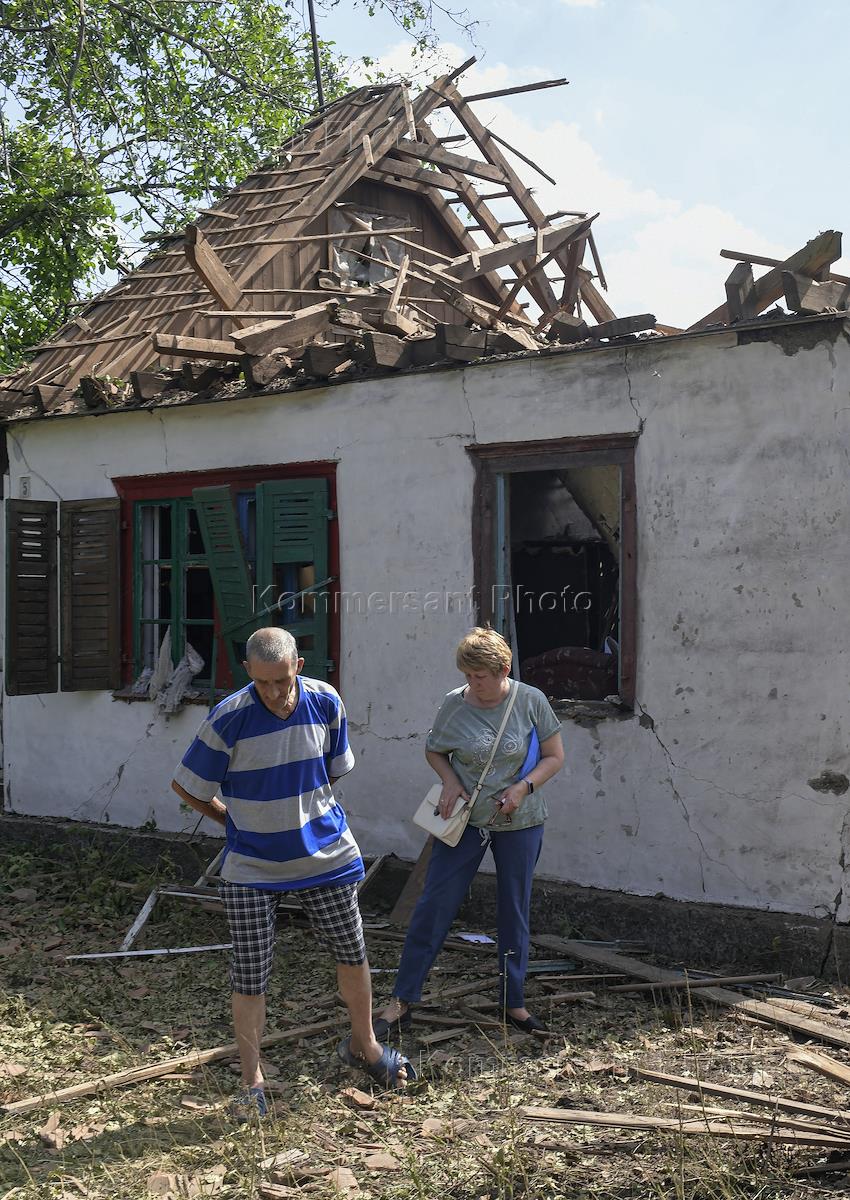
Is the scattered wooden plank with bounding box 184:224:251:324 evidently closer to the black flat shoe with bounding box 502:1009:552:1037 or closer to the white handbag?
the white handbag

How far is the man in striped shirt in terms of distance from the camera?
4492mm

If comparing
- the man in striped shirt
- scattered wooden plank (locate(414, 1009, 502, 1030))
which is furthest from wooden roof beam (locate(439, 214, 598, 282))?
scattered wooden plank (locate(414, 1009, 502, 1030))

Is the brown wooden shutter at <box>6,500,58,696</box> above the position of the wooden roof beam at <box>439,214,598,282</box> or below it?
below

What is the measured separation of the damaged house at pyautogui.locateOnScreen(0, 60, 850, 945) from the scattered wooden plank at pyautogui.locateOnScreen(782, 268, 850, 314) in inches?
0.9

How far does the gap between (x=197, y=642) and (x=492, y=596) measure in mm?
3168

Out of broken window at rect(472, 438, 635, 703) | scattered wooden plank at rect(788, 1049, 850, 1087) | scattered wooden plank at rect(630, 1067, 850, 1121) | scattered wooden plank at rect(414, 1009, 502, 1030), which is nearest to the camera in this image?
scattered wooden plank at rect(630, 1067, 850, 1121)

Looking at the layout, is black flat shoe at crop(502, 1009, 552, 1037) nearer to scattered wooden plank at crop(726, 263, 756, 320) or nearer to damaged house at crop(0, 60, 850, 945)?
damaged house at crop(0, 60, 850, 945)

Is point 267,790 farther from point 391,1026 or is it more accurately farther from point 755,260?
point 755,260

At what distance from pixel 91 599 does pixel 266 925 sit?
18.3 feet

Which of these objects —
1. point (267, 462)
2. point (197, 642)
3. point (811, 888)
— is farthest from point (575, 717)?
point (197, 642)

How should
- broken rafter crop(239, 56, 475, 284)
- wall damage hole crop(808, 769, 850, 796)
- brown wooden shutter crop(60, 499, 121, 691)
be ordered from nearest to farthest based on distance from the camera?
wall damage hole crop(808, 769, 850, 796) < brown wooden shutter crop(60, 499, 121, 691) < broken rafter crop(239, 56, 475, 284)

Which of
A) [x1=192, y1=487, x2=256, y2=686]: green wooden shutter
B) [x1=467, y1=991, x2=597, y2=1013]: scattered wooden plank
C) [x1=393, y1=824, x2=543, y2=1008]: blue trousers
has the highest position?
[x1=192, y1=487, x2=256, y2=686]: green wooden shutter

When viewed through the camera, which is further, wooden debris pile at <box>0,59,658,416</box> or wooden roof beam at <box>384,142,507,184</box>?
wooden roof beam at <box>384,142,507,184</box>

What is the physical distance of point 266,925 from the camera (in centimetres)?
455
